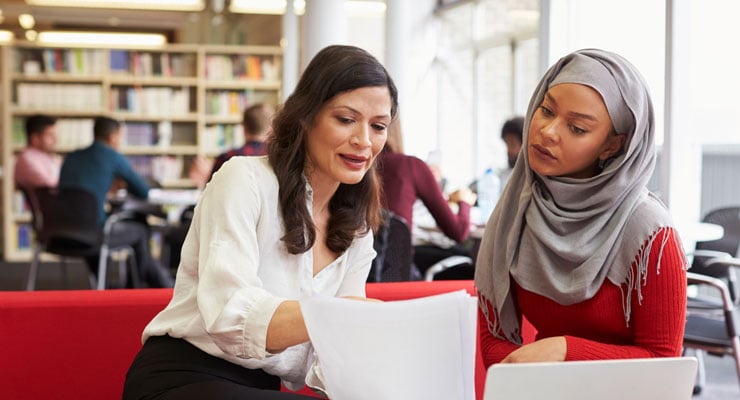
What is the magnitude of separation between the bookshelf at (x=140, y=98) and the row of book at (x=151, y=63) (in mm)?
10

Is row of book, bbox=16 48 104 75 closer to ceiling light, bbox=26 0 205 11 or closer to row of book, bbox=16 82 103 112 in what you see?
row of book, bbox=16 82 103 112

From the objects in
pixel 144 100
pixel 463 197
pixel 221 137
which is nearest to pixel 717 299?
pixel 463 197

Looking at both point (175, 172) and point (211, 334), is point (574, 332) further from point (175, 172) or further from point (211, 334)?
point (175, 172)

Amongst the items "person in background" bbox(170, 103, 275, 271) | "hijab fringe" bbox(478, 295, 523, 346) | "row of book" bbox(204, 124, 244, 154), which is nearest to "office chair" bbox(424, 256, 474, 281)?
"person in background" bbox(170, 103, 275, 271)

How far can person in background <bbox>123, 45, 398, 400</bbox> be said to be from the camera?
1623 millimetres

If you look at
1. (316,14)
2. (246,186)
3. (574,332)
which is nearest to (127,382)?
(246,186)

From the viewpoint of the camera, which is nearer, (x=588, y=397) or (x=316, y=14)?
(x=588, y=397)

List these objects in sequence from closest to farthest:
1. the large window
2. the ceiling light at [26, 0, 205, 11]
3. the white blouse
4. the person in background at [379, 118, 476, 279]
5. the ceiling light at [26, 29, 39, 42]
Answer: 1. the white blouse
2. the person in background at [379, 118, 476, 279]
3. the large window
4. the ceiling light at [26, 0, 205, 11]
5. the ceiling light at [26, 29, 39, 42]

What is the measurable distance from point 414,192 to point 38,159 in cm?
448

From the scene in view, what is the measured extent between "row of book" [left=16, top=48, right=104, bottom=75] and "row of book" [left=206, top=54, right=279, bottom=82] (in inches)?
44.6

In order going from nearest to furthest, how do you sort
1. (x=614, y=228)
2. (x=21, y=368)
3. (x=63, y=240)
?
(x=614, y=228) < (x=21, y=368) < (x=63, y=240)

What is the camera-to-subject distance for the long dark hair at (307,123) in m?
1.79

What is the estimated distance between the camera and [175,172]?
30.7 feet

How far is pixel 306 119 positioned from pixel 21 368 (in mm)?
1042
